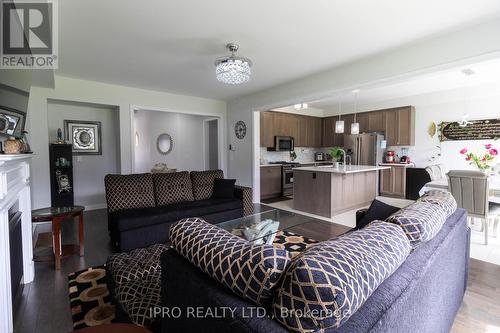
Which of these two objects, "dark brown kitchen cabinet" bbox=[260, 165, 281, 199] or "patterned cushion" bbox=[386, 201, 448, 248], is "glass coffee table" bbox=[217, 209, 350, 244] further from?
"dark brown kitchen cabinet" bbox=[260, 165, 281, 199]

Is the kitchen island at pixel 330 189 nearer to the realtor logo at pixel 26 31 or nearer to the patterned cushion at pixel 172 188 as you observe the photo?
the patterned cushion at pixel 172 188

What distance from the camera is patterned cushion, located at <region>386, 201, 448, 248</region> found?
1170 millimetres

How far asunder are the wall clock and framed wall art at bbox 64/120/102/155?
288 cm

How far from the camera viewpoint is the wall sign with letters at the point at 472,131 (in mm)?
4691

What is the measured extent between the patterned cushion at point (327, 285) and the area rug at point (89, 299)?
1.60 meters

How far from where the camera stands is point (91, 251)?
2.86 meters

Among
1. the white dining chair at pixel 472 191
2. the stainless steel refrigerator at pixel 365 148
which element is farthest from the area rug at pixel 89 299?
the stainless steel refrigerator at pixel 365 148

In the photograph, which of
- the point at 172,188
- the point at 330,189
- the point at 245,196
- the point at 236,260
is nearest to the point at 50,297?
the point at 172,188

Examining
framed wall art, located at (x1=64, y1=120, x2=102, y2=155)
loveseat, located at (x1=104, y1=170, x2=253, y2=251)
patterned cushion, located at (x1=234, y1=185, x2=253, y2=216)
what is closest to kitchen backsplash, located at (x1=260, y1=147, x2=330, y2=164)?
patterned cushion, located at (x1=234, y1=185, x2=253, y2=216)

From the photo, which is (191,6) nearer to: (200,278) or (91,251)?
(200,278)

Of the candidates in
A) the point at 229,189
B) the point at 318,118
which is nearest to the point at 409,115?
the point at 318,118

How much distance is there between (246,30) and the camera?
2.49 metres

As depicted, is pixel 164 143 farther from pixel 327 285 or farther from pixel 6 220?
pixel 327 285

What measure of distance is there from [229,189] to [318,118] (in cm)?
473
